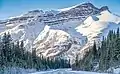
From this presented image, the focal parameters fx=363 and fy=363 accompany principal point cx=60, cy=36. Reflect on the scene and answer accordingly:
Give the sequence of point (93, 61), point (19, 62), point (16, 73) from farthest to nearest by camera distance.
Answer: point (93, 61) → point (19, 62) → point (16, 73)

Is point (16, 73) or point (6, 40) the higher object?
point (6, 40)

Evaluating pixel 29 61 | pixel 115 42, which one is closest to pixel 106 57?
pixel 115 42

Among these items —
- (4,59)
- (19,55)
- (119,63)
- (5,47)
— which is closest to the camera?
(119,63)

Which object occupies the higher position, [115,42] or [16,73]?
[115,42]

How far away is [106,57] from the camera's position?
85875 mm

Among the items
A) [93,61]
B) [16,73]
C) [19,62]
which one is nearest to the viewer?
[16,73]

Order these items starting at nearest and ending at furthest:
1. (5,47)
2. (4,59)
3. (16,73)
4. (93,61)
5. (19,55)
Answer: (16,73), (4,59), (5,47), (19,55), (93,61)

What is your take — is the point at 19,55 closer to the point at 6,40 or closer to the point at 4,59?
the point at 6,40

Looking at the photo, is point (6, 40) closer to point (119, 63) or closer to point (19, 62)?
point (19, 62)

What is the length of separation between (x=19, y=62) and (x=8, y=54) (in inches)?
267

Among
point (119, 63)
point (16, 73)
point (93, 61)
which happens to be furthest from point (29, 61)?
point (16, 73)

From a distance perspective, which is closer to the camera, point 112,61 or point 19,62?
point 112,61

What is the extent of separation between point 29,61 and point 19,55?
1180 centimetres

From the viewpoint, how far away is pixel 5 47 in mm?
83375
